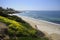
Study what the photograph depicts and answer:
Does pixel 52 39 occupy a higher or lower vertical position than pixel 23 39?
lower

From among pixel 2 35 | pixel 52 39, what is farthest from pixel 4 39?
pixel 52 39

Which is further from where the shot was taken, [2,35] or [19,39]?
[19,39]

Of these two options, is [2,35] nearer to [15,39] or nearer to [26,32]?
[15,39]

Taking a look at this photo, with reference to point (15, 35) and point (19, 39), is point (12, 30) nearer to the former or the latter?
point (15, 35)

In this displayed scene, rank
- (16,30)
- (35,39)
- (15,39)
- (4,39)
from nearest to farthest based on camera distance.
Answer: (4,39), (15,39), (35,39), (16,30)

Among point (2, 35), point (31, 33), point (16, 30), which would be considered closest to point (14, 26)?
point (16, 30)

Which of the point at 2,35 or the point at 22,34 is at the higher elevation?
the point at 2,35

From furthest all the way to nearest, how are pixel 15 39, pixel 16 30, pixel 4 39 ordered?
pixel 16 30 < pixel 15 39 < pixel 4 39

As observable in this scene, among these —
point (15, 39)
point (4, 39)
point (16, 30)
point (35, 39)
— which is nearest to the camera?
point (4, 39)

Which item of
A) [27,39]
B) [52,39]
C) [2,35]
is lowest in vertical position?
[52,39]
